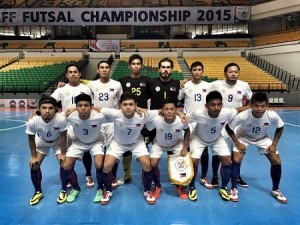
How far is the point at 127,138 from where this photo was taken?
4.33 meters

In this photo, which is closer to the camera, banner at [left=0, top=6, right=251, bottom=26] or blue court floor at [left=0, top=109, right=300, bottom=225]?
blue court floor at [left=0, top=109, right=300, bottom=225]

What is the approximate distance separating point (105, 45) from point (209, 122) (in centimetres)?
1934

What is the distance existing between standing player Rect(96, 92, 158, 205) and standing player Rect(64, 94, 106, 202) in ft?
0.38

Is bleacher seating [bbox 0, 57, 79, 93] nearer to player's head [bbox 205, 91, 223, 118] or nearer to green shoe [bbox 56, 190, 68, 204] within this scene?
green shoe [bbox 56, 190, 68, 204]

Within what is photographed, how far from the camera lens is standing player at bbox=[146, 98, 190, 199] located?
168 inches

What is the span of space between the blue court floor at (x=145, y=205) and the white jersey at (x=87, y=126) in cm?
86

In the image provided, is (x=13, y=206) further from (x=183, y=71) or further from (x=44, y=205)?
(x=183, y=71)

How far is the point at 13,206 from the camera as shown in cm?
400

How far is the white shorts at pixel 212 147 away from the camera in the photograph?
435 cm

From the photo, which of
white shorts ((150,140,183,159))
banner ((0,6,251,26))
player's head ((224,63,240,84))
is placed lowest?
white shorts ((150,140,183,159))

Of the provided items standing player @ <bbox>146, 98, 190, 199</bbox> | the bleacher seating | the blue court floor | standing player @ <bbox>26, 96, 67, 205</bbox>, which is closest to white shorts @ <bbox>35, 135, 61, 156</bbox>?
standing player @ <bbox>26, 96, 67, 205</bbox>

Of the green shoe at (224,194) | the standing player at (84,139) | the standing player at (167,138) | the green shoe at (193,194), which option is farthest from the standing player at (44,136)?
the green shoe at (224,194)

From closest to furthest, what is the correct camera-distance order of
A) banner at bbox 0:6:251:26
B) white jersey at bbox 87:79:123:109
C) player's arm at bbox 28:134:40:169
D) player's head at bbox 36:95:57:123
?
player's head at bbox 36:95:57:123, player's arm at bbox 28:134:40:169, white jersey at bbox 87:79:123:109, banner at bbox 0:6:251:26

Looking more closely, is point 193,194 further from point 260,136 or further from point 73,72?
point 73,72
